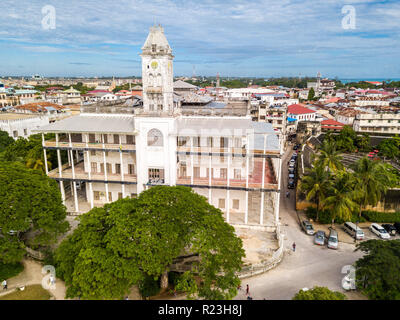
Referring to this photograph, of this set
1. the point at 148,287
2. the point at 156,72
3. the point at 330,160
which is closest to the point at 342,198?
the point at 330,160

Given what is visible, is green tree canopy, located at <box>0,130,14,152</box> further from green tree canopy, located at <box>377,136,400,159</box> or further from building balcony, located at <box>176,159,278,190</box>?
green tree canopy, located at <box>377,136,400,159</box>

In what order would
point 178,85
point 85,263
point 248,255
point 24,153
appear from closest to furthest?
point 85,263 < point 248,255 < point 24,153 < point 178,85

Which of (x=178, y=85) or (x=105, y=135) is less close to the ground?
(x=178, y=85)

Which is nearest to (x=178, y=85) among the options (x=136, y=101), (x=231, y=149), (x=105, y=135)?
(x=136, y=101)

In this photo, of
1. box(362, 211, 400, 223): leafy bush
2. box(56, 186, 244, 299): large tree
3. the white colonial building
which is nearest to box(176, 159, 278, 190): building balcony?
the white colonial building

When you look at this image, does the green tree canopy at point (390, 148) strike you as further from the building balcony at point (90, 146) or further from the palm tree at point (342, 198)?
the building balcony at point (90, 146)

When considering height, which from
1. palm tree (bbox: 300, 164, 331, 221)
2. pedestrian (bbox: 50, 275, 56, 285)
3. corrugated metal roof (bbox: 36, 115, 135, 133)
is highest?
corrugated metal roof (bbox: 36, 115, 135, 133)

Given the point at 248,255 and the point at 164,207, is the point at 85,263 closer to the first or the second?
the point at 164,207
